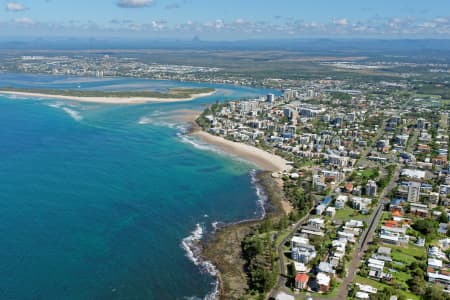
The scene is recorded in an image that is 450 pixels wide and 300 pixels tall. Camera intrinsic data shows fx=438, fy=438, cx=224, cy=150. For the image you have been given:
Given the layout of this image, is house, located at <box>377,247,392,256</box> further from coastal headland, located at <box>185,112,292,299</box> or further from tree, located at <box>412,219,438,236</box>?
coastal headland, located at <box>185,112,292,299</box>

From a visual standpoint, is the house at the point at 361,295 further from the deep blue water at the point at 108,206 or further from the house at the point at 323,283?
the deep blue water at the point at 108,206

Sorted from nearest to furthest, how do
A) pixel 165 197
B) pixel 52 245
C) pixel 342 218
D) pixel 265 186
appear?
pixel 52 245 → pixel 342 218 → pixel 165 197 → pixel 265 186

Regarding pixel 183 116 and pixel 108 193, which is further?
pixel 183 116

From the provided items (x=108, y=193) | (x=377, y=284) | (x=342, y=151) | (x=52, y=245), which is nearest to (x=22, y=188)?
(x=108, y=193)

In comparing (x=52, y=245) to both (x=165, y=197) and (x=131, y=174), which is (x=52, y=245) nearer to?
(x=165, y=197)

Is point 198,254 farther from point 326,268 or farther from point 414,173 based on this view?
point 414,173

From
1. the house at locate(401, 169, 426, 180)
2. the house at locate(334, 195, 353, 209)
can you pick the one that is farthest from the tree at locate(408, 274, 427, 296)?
the house at locate(401, 169, 426, 180)

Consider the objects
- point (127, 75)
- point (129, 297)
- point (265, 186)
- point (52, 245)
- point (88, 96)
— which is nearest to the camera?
point (129, 297)
